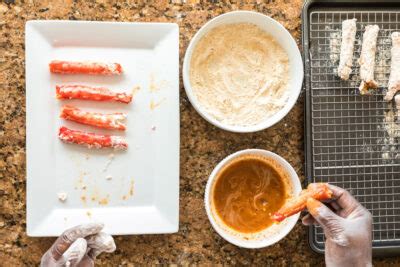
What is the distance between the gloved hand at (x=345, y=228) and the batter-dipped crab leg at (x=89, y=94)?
0.57 meters

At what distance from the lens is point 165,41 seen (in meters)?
1.62

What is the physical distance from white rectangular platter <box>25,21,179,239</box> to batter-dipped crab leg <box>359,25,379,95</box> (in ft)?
1.69

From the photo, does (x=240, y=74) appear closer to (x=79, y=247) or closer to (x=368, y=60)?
(x=368, y=60)

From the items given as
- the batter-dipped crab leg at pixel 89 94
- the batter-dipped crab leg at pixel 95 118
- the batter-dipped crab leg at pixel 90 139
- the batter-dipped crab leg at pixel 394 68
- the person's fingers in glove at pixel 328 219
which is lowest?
the person's fingers in glove at pixel 328 219

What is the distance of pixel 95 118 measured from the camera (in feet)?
5.24

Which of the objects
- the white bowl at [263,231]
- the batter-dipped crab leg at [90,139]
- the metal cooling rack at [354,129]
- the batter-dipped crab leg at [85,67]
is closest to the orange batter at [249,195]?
the white bowl at [263,231]

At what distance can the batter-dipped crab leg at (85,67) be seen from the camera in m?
1.58

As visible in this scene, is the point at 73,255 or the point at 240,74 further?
the point at 240,74

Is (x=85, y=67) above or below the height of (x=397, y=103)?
above

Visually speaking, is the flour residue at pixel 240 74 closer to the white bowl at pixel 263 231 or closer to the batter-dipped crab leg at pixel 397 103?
the white bowl at pixel 263 231

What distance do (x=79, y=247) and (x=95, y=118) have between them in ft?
1.13

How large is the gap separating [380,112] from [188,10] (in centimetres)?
62

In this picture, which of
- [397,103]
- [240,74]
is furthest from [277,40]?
[397,103]

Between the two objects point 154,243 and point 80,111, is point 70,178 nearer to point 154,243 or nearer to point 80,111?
Result: point 80,111
